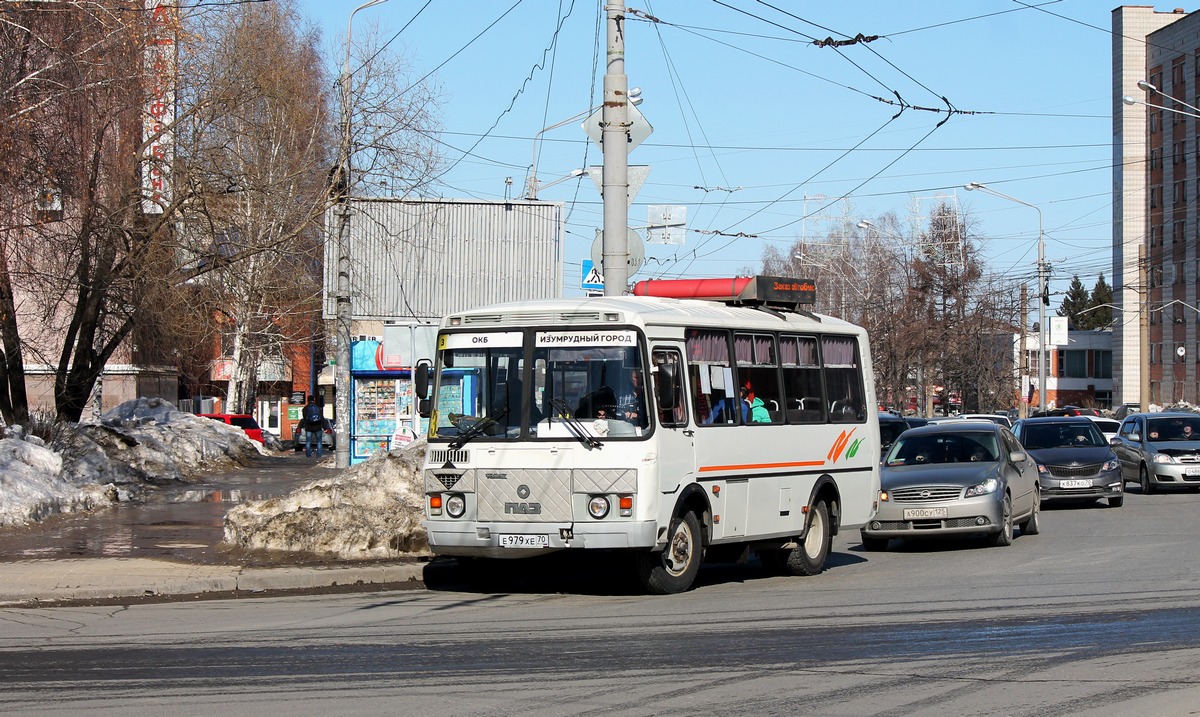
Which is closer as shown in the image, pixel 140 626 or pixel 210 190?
pixel 140 626

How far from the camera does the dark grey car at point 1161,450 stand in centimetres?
2809

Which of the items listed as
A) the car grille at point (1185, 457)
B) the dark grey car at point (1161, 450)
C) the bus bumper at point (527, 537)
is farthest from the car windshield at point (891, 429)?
the bus bumper at point (527, 537)

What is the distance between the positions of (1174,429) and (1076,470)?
6631 mm

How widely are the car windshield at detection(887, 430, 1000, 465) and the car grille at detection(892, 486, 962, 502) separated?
1332 mm

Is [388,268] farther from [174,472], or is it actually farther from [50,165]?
[50,165]

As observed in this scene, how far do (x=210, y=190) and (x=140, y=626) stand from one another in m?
16.4

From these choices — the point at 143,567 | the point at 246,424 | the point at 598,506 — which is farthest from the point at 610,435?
the point at 246,424

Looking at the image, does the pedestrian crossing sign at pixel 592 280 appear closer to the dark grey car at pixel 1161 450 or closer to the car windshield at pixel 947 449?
the car windshield at pixel 947 449

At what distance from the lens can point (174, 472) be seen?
27297mm

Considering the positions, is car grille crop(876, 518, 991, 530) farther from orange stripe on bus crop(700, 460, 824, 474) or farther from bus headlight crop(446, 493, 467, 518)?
bus headlight crop(446, 493, 467, 518)

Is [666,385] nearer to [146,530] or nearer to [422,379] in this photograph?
[422,379]

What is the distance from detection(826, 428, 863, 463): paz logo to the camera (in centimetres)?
1520

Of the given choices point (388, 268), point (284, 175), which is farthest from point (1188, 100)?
point (284, 175)

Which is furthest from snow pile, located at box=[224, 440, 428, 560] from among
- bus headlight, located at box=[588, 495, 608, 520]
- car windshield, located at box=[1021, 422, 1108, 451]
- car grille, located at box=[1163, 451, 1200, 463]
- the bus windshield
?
car grille, located at box=[1163, 451, 1200, 463]
